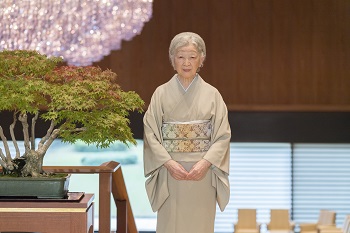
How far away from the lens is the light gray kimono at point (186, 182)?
12.2 ft

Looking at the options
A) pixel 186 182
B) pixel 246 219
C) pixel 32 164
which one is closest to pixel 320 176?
pixel 246 219

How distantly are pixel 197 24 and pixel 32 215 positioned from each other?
6676mm

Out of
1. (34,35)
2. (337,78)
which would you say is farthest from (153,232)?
(34,35)

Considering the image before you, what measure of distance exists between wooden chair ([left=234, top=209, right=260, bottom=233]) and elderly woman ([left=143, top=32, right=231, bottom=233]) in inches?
228

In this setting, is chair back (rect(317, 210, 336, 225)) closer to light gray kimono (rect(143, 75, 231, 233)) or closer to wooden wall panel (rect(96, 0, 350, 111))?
wooden wall panel (rect(96, 0, 350, 111))

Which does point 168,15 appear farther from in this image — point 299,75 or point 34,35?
point 34,35

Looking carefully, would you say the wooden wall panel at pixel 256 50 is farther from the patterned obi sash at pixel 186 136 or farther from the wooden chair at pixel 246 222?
the patterned obi sash at pixel 186 136

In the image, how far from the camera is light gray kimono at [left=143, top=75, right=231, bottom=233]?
3719mm

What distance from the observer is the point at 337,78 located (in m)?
9.74

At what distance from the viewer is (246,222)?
9.49m

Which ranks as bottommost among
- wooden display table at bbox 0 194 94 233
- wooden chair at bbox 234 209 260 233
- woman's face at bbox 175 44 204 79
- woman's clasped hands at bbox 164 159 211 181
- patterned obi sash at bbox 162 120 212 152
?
wooden chair at bbox 234 209 260 233

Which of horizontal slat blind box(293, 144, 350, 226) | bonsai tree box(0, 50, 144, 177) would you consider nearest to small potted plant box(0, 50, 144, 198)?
bonsai tree box(0, 50, 144, 177)

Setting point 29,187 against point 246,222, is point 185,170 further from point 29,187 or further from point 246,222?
point 246,222

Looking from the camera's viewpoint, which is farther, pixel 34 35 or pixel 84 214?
pixel 34 35
